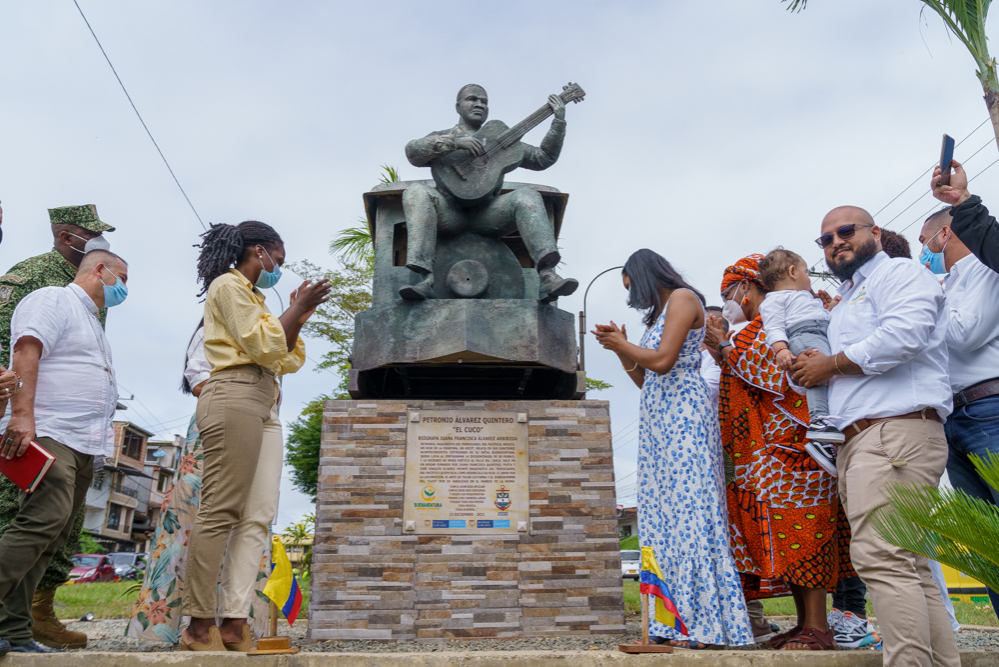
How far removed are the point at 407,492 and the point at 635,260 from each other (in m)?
1.83

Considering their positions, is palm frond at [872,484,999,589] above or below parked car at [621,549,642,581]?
below

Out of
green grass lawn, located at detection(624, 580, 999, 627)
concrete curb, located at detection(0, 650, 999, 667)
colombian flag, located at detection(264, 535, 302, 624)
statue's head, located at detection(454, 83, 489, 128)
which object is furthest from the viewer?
green grass lawn, located at detection(624, 580, 999, 627)

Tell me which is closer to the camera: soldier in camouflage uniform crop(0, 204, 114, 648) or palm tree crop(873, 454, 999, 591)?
palm tree crop(873, 454, 999, 591)

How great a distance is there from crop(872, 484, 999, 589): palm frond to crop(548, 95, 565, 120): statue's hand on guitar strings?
130 inches

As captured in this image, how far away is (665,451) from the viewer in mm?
3400

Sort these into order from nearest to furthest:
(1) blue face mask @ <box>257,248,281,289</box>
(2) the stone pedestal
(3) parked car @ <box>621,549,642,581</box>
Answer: (1) blue face mask @ <box>257,248,281,289</box>, (2) the stone pedestal, (3) parked car @ <box>621,549,642,581</box>

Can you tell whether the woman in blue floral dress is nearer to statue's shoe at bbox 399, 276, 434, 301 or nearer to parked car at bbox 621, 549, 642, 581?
statue's shoe at bbox 399, 276, 434, 301

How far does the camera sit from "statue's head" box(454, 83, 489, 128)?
499cm

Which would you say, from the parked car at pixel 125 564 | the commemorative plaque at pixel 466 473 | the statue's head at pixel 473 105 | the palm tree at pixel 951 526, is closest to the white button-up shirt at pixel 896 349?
the palm tree at pixel 951 526

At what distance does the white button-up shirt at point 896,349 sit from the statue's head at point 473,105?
9.57 feet

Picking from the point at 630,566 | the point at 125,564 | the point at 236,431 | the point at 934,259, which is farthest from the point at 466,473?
the point at 125,564

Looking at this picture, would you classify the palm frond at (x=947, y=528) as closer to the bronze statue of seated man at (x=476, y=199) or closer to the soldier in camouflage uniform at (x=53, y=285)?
the bronze statue of seated man at (x=476, y=199)

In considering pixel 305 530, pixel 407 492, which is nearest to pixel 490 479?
pixel 407 492

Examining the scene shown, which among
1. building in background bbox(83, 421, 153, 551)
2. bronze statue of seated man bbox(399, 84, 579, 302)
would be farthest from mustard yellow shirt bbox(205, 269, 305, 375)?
building in background bbox(83, 421, 153, 551)
